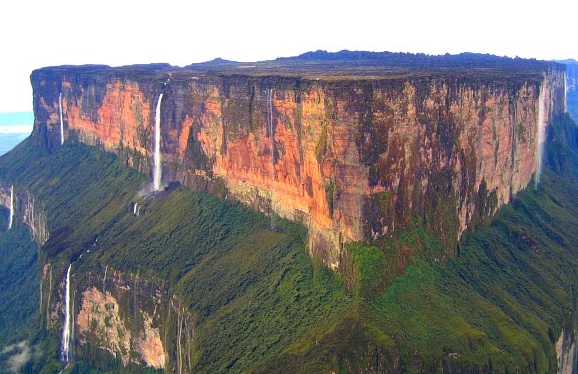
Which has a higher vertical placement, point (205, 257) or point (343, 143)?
point (343, 143)

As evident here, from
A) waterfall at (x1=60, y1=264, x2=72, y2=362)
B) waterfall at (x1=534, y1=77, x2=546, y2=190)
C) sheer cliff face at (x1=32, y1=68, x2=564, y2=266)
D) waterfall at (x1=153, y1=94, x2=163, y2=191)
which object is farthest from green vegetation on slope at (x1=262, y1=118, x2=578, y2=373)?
waterfall at (x1=153, y1=94, x2=163, y2=191)

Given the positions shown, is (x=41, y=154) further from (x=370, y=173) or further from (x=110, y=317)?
(x=370, y=173)

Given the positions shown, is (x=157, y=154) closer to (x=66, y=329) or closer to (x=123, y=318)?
(x=66, y=329)

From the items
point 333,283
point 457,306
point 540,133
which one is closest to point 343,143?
point 333,283

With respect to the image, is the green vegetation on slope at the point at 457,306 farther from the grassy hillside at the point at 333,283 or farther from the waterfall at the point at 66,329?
the waterfall at the point at 66,329

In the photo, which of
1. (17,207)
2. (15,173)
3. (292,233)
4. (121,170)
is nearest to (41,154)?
(15,173)

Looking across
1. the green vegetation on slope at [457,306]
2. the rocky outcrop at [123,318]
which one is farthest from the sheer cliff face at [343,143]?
the rocky outcrop at [123,318]

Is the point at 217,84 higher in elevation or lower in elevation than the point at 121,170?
higher
